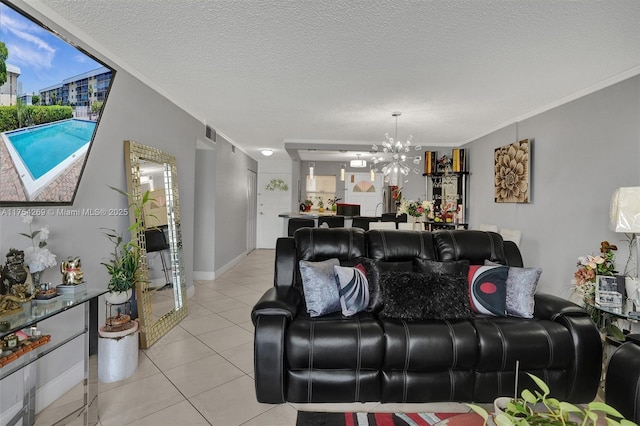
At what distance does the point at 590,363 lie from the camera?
78.2 inches

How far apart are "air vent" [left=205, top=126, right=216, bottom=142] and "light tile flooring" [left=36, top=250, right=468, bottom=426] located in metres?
2.70

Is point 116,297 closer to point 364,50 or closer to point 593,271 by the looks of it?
point 364,50

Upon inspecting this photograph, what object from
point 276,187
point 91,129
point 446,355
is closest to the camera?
point 446,355

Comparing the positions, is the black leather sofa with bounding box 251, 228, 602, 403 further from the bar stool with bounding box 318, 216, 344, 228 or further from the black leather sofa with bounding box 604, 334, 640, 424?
the bar stool with bounding box 318, 216, 344, 228

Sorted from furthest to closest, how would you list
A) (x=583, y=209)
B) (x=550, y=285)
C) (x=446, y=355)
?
1. (x=550, y=285)
2. (x=583, y=209)
3. (x=446, y=355)

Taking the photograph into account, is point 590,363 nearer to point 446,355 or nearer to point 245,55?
point 446,355

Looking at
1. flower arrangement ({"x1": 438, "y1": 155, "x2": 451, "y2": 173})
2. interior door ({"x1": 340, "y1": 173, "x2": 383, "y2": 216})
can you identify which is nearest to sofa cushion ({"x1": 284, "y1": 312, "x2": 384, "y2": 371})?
flower arrangement ({"x1": 438, "y1": 155, "x2": 451, "y2": 173})

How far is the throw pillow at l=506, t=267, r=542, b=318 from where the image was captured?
2.21 metres

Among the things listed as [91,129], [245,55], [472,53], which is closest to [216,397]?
[91,129]

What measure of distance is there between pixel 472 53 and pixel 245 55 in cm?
183

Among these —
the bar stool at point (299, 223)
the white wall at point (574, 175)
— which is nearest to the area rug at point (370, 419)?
the white wall at point (574, 175)

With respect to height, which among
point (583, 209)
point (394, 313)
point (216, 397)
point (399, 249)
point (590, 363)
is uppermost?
point (583, 209)

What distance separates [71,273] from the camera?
1.95m

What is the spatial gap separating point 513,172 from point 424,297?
310 cm
